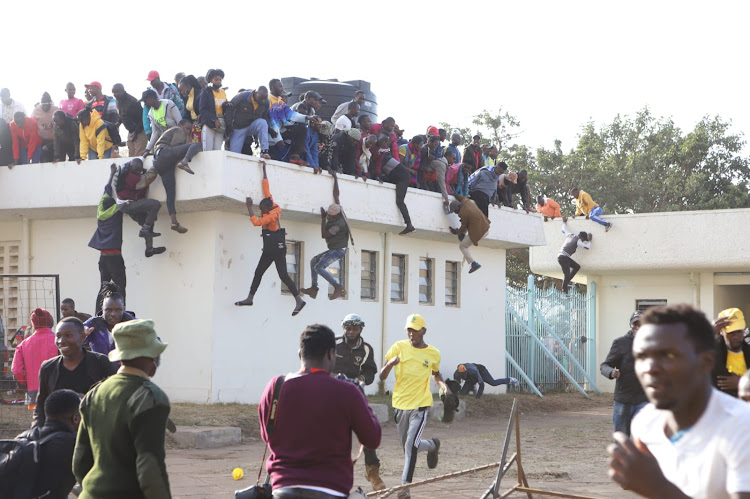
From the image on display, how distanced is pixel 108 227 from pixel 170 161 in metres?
1.50

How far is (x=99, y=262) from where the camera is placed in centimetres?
1698

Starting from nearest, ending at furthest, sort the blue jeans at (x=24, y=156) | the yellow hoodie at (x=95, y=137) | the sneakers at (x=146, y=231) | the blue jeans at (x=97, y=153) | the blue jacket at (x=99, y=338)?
the blue jacket at (x=99, y=338)
the sneakers at (x=146, y=231)
the yellow hoodie at (x=95, y=137)
the blue jeans at (x=97, y=153)
the blue jeans at (x=24, y=156)

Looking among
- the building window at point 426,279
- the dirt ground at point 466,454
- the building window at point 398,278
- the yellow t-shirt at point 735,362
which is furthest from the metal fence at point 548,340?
the yellow t-shirt at point 735,362

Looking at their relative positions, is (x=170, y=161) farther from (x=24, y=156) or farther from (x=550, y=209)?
(x=550, y=209)

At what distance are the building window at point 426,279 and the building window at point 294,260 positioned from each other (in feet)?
12.7

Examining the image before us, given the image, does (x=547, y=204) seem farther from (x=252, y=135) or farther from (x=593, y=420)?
(x=252, y=135)

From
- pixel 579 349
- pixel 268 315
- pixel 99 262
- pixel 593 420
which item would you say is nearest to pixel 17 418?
pixel 99 262

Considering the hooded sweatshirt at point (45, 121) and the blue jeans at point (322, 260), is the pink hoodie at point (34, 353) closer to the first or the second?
the blue jeans at point (322, 260)

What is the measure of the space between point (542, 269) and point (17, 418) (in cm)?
1762

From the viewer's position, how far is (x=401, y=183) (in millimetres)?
19828

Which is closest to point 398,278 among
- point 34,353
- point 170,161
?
point 170,161

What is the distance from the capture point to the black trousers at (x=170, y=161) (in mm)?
16391

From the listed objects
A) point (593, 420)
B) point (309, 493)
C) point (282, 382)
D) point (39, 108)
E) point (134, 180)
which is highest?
point (39, 108)

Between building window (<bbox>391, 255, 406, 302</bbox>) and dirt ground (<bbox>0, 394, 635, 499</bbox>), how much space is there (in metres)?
2.57
